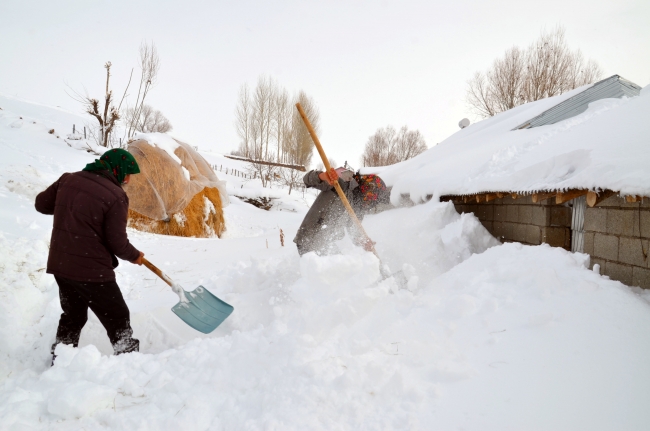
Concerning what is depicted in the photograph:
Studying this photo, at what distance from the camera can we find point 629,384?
4.44ft

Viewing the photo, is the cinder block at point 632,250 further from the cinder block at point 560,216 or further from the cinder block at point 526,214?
the cinder block at point 526,214

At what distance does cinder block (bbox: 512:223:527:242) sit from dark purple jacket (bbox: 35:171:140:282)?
10.6 feet

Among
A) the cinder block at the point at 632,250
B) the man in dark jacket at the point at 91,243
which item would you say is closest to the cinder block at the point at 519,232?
the cinder block at the point at 632,250

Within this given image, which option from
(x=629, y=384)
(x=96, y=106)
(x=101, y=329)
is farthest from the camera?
(x=96, y=106)

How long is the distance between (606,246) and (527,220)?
2.84ft

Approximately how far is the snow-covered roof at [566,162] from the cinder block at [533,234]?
54 cm

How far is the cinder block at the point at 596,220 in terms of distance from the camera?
229 centimetres

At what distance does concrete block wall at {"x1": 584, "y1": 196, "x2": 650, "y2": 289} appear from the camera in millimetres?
1970

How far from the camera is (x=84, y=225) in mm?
2064

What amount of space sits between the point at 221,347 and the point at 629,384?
1972mm

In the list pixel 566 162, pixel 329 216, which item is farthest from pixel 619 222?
pixel 329 216

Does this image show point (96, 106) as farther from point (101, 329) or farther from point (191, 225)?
point (101, 329)

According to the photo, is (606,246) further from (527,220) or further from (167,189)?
(167,189)

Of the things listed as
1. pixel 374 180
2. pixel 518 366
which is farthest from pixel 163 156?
pixel 518 366
